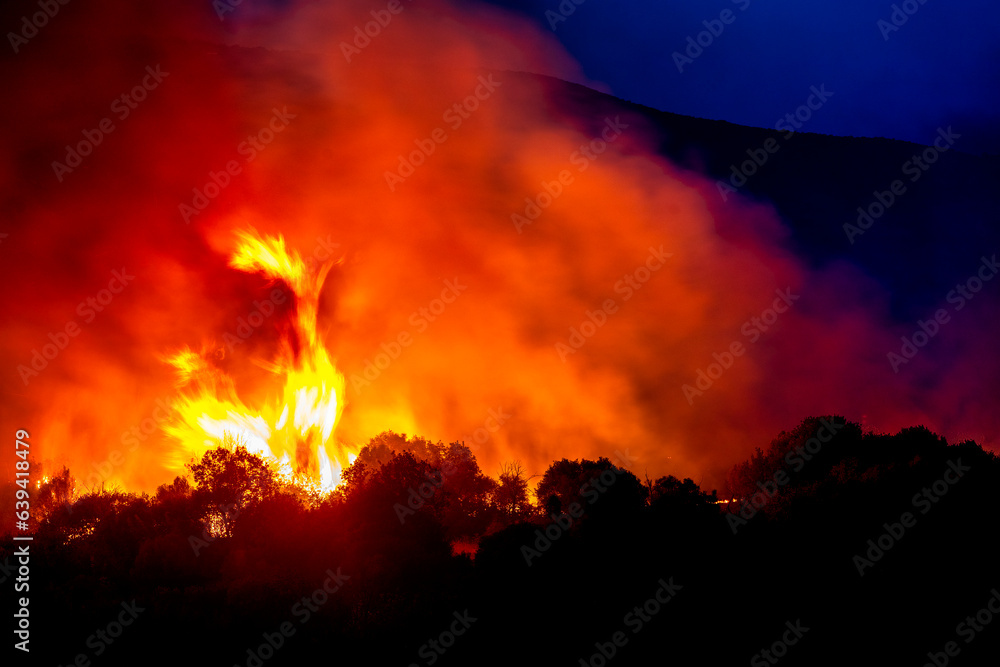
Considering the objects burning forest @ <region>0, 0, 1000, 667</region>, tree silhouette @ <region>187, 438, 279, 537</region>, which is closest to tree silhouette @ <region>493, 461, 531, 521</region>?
burning forest @ <region>0, 0, 1000, 667</region>

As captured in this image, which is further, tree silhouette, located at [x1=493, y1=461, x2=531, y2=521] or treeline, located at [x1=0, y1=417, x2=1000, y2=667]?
tree silhouette, located at [x1=493, y1=461, x2=531, y2=521]

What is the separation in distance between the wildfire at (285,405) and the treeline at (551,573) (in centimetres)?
525

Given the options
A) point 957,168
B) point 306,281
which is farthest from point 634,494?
point 957,168

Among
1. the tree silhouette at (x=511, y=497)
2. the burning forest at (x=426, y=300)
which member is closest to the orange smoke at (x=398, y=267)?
the burning forest at (x=426, y=300)

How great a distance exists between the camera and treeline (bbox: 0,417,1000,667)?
13.3 m

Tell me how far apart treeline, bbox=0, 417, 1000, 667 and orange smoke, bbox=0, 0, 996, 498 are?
64.3ft

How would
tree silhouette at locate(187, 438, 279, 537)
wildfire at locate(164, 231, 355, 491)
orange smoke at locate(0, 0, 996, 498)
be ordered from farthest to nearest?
orange smoke at locate(0, 0, 996, 498), wildfire at locate(164, 231, 355, 491), tree silhouette at locate(187, 438, 279, 537)

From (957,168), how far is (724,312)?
31.8 meters

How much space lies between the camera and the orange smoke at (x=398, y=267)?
40469 mm

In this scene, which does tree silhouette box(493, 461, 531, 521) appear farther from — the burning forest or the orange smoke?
the orange smoke

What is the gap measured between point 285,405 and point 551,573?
16.9 metres

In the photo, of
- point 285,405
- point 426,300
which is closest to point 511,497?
point 285,405

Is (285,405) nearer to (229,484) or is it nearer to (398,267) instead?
(229,484)

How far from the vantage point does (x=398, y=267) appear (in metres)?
46.2
